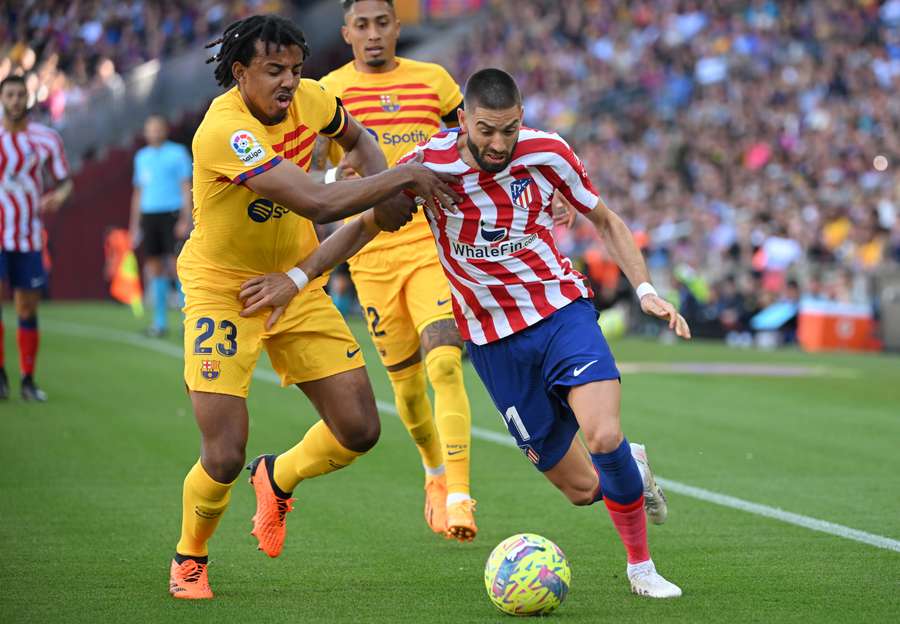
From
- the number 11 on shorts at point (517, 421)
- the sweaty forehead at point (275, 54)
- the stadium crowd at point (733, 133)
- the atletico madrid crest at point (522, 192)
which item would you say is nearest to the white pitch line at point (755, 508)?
the number 11 on shorts at point (517, 421)

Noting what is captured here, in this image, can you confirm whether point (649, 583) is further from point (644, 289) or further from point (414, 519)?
point (414, 519)

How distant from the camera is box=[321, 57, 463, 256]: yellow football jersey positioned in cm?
802

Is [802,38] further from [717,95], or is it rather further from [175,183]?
[175,183]

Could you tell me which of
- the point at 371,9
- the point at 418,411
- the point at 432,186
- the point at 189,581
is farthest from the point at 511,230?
the point at 371,9

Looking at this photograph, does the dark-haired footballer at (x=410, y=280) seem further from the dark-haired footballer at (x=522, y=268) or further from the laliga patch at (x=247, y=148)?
the laliga patch at (x=247, y=148)

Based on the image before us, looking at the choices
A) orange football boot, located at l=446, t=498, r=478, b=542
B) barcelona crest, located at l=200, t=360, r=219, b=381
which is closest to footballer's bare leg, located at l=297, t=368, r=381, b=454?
barcelona crest, located at l=200, t=360, r=219, b=381

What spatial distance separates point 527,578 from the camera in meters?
5.61

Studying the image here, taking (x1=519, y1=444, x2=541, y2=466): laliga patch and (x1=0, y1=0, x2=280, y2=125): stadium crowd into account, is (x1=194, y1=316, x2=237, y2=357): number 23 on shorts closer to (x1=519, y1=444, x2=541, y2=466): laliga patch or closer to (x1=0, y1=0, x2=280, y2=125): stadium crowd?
(x1=519, y1=444, x2=541, y2=466): laliga patch

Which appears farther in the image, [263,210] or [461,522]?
[461,522]

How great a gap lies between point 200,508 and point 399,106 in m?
2.90

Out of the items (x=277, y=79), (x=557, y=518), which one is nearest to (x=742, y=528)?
(x=557, y=518)

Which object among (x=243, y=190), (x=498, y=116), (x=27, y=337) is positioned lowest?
(x=27, y=337)

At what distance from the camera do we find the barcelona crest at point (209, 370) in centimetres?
600

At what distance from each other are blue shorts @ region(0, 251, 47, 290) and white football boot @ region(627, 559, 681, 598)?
7390 mm
